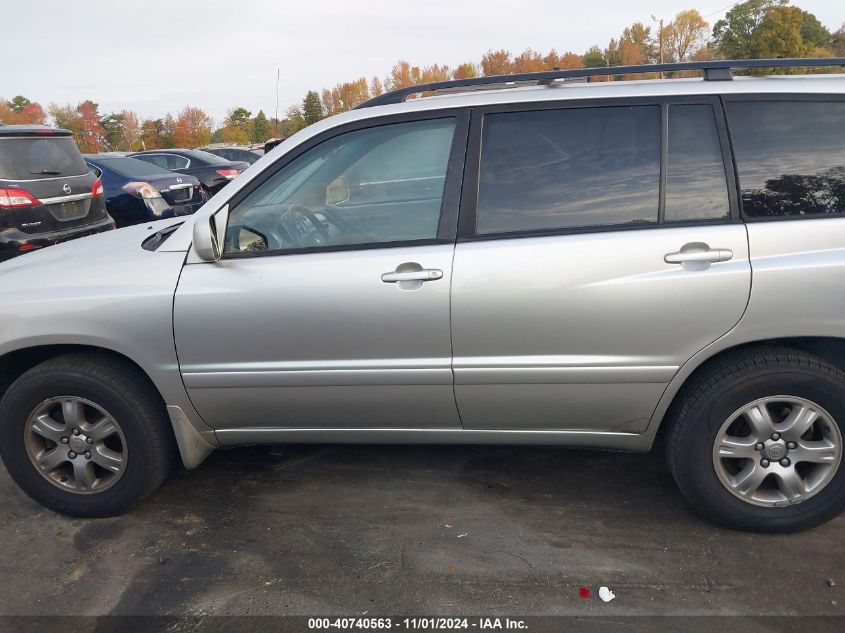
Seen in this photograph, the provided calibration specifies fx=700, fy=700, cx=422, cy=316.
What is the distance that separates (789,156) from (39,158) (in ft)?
20.4

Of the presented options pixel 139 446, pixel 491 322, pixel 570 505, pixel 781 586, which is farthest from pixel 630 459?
pixel 139 446

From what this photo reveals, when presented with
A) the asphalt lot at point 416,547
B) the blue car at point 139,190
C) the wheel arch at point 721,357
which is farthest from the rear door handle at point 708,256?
the blue car at point 139,190

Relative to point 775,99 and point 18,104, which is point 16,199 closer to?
point 775,99

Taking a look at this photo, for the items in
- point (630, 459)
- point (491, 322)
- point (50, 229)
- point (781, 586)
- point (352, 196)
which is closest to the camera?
point (781, 586)

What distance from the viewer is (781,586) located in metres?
2.59

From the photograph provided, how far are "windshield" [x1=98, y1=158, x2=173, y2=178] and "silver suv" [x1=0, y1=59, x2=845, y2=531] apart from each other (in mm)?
6708

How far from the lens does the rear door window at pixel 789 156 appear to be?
2.76 meters

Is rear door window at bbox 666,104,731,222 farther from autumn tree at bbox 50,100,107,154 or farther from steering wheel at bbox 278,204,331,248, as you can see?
autumn tree at bbox 50,100,107,154

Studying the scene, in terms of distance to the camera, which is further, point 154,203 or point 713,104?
point 154,203

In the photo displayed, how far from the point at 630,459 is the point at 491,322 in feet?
4.47

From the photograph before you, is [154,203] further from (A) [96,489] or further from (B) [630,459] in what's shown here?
(B) [630,459]

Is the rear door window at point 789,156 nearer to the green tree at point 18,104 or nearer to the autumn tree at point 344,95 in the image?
the autumn tree at point 344,95

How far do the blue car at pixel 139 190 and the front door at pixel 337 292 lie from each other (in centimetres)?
649

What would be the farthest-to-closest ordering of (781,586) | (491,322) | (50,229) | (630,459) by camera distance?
(50,229) → (630,459) → (491,322) → (781,586)
